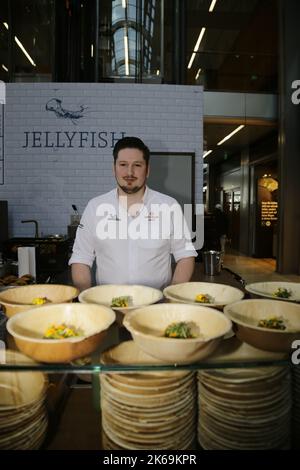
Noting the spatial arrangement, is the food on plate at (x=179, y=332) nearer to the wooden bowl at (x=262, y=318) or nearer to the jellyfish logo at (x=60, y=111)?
the wooden bowl at (x=262, y=318)

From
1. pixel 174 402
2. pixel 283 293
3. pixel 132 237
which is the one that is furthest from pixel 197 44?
pixel 174 402

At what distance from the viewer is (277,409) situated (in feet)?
2.93

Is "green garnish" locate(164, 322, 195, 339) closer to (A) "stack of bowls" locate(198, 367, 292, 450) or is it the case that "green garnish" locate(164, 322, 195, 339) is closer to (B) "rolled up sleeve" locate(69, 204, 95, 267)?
(A) "stack of bowls" locate(198, 367, 292, 450)

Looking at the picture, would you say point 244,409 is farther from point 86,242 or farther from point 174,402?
point 86,242

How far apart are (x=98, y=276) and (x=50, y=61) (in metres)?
4.70

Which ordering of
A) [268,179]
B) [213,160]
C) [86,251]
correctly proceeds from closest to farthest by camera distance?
[86,251]
[268,179]
[213,160]

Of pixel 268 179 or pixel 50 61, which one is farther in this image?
pixel 268 179

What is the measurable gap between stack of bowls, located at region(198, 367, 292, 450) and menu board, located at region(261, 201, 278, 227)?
389 inches

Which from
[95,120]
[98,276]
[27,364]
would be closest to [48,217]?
[95,120]

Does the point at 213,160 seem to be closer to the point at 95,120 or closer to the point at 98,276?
the point at 95,120

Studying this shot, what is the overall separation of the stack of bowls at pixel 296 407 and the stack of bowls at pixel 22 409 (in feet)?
2.05

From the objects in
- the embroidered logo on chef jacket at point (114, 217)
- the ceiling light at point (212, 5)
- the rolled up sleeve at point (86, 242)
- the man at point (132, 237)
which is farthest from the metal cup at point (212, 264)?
the ceiling light at point (212, 5)

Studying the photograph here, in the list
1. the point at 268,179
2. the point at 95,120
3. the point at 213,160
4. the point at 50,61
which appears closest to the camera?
A: the point at 95,120

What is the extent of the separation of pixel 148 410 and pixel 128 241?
1.36 m
